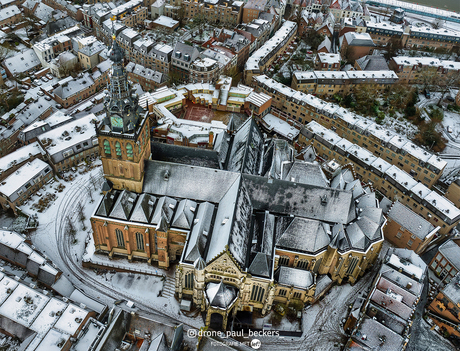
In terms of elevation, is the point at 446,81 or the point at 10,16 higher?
the point at 446,81

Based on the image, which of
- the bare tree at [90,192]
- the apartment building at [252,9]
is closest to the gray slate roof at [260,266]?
the bare tree at [90,192]

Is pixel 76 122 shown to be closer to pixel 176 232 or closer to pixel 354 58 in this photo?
pixel 176 232

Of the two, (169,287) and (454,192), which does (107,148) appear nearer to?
(169,287)

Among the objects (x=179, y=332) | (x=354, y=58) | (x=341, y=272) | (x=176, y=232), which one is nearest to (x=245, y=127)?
(x=176, y=232)

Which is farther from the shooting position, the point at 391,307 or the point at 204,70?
the point at 204,70

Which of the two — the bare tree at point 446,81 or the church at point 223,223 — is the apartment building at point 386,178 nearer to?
the church at point 223,223

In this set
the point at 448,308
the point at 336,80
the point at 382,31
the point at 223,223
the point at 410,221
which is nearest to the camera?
the point at 223,223

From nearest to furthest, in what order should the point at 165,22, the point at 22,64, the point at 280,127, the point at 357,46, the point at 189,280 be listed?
the point at 189,280, the point at 280,127, the point at 22,64, the point at 357,46, the point at 165,22

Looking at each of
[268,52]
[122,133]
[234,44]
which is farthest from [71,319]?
[268,52]
